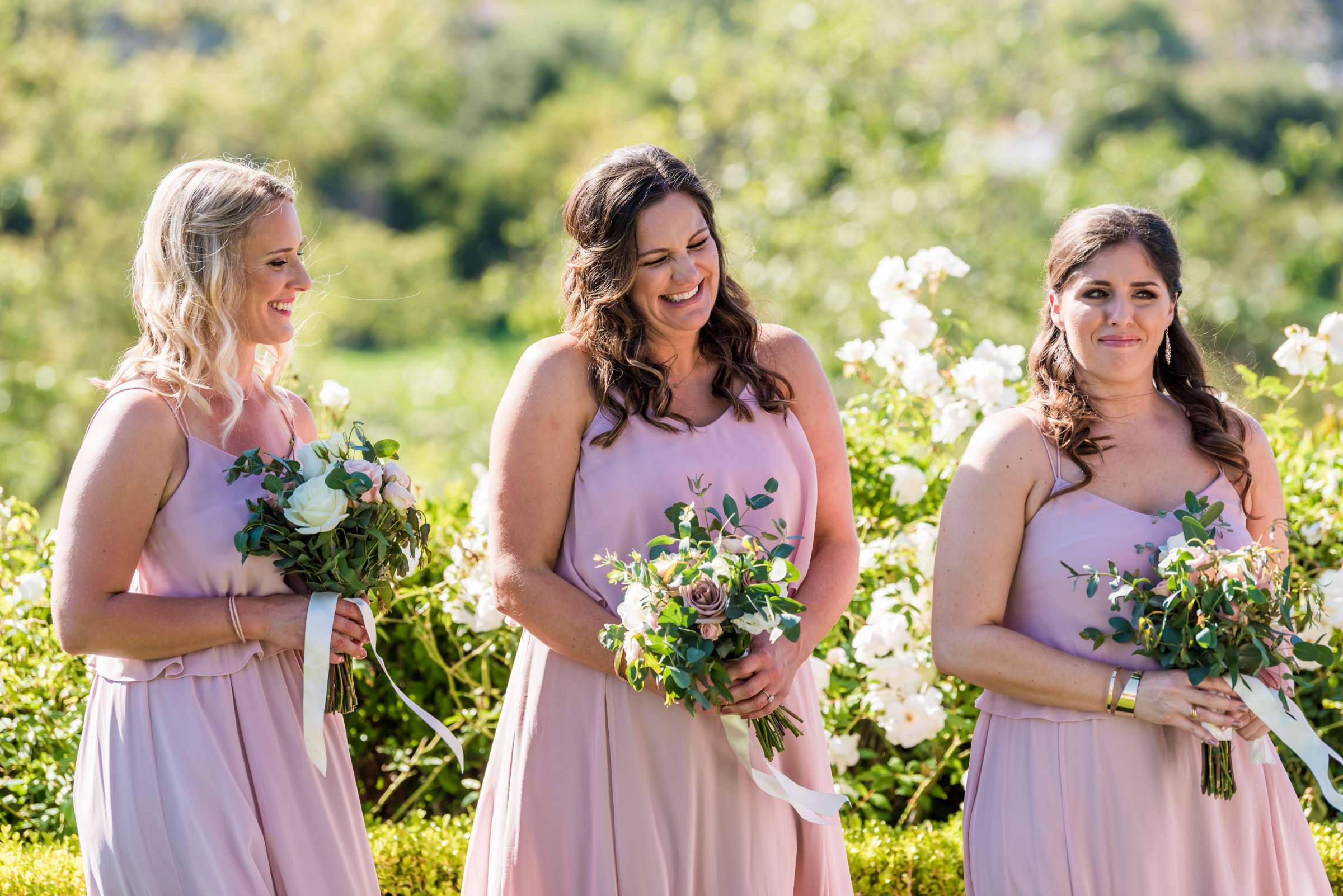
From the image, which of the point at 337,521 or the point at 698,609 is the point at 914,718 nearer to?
the point at 698,609

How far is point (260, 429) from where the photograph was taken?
3156mm

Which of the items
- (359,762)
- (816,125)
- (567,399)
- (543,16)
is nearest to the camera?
(567,399)

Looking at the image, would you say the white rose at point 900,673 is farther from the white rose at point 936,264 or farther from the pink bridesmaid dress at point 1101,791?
the white rose at point 936,264

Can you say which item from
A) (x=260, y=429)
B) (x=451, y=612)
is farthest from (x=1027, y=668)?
(x=451, y=612)

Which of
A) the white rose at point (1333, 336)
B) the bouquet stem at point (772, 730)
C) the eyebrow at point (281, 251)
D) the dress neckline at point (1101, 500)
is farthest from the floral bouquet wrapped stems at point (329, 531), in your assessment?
the white rose at point (1333, 336)

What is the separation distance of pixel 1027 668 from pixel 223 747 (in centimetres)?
172

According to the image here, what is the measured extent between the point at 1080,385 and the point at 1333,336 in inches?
66.1

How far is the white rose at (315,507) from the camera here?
2854 mm

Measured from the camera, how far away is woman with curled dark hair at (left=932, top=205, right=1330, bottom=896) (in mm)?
3002

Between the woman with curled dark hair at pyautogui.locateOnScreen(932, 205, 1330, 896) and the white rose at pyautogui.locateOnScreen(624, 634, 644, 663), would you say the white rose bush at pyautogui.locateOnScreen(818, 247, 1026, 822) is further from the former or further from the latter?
the white rose at pyautogui.locateOnScreen(624, 634, 644, 663)

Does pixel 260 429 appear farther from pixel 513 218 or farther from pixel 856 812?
pixel 513 218

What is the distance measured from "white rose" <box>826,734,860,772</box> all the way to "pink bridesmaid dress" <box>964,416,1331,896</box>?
3.96 ft

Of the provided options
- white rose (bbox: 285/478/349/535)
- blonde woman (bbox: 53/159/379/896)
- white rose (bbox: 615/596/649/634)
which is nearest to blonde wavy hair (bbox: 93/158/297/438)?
blonde woman (bbox: 53/159/379/896)

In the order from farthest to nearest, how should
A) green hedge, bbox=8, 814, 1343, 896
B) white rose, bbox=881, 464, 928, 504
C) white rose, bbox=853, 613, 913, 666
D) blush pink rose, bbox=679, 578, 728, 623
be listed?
white rose, bbox=881, 464, 928, 504
white rose, bbox=853, 613, 913, 666
green hedge, bbox=8, 814, 1343, 896
blush pink rose, bbox=679, 578, 728, 623
